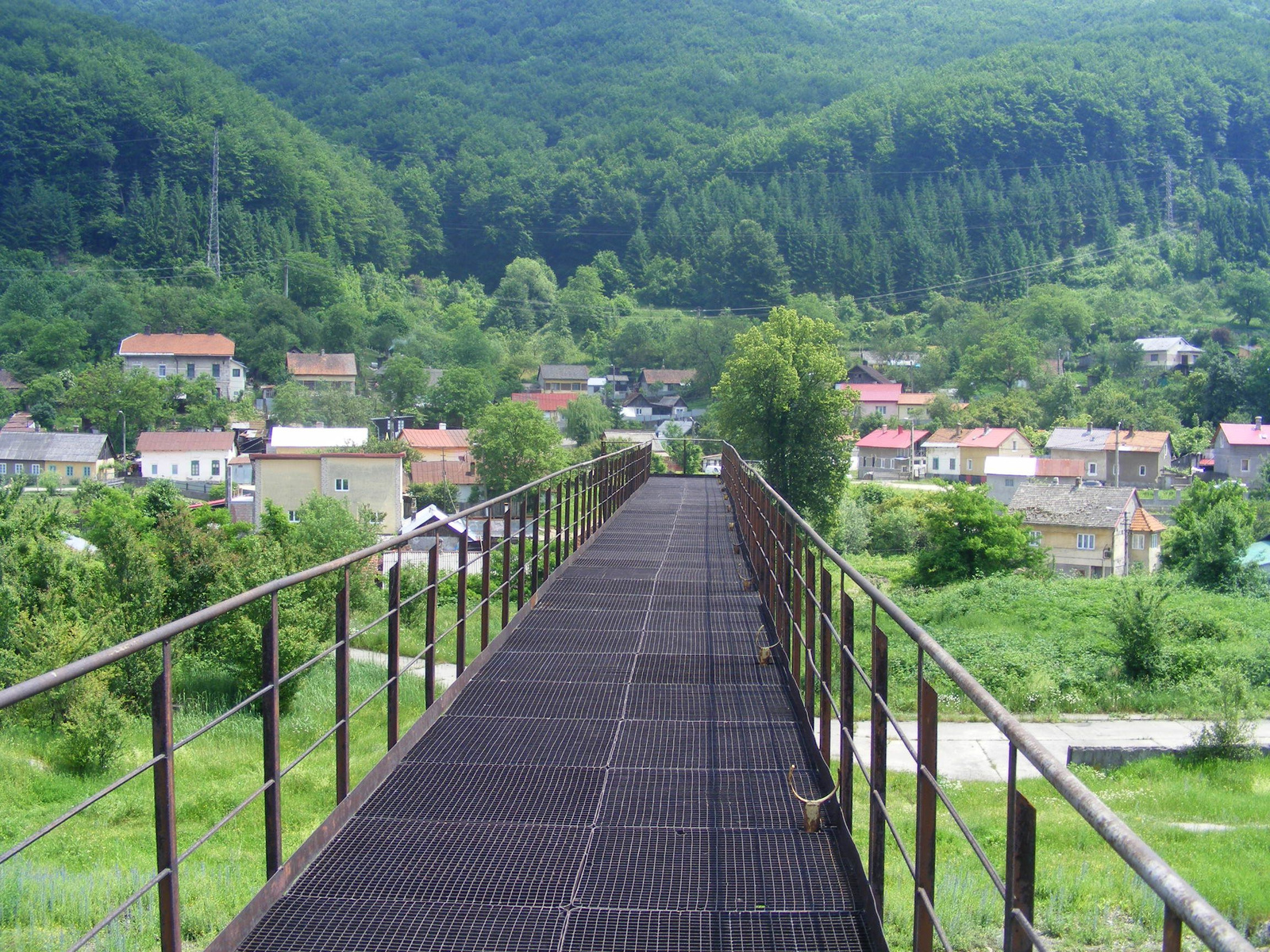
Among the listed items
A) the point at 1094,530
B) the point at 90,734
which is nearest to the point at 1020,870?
the point at 90,734

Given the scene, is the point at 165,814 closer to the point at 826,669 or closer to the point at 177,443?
the point at 826,669

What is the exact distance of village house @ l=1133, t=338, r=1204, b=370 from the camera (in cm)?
9869

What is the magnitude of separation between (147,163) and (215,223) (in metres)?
18.0

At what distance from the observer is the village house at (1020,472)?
64.8 metres

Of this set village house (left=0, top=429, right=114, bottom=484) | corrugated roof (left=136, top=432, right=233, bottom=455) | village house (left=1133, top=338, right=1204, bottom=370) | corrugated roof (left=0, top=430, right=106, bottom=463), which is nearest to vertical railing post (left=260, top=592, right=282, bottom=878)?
village house (left=0, top=429, right=114, bottom=484)

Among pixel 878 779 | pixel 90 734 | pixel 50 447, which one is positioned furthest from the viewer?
pixel 50 447

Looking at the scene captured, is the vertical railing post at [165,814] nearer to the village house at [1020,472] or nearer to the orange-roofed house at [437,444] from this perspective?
the village house at [1020,472]

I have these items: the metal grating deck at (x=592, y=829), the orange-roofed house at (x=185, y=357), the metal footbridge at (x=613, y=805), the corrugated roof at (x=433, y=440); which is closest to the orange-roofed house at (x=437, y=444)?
the corrugated roof at (x=433, y=440)

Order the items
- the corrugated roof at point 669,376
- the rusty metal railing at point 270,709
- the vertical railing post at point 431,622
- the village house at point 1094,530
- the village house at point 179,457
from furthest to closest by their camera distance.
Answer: the corrugated roof at point 669,376
the village house at point 179,457
the village house at point 1094,530
the vertical railing post at point 431,622
the rusty metal railing at point 270,709

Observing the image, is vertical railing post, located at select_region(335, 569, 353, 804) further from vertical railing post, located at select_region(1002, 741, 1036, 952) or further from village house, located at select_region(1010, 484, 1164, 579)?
village house, located at select_region(1010, 484, 1164, 579)

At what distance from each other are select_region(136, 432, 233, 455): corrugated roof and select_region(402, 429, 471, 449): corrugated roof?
11.9 metres

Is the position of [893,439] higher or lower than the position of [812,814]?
lower

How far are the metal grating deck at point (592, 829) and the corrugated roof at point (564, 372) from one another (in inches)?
3901

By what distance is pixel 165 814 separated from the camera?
2.81 meters
